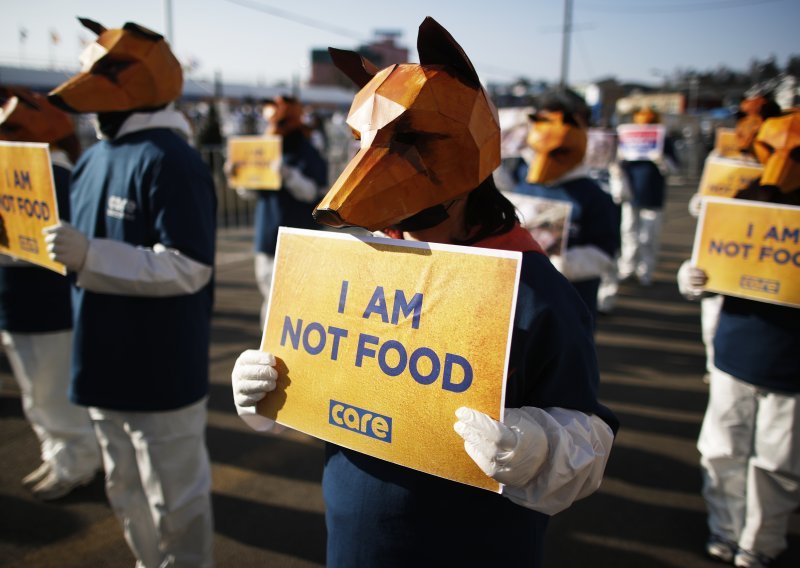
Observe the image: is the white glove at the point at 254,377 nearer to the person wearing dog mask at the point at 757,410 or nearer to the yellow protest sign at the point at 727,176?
the person wearing dog mask at the point at 757,410

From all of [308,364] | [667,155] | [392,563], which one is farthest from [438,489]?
[667,155]

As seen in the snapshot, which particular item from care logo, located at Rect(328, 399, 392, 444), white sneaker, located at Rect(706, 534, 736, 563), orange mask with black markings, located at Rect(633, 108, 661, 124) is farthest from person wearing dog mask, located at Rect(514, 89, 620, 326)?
orange mask with black markings, located at Rect(633, 108, 661, 124)

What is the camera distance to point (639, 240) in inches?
324

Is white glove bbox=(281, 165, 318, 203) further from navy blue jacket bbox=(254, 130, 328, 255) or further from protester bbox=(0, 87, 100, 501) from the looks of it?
protester bbox=(0, 87, 100, 501)

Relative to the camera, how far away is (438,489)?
1.39 meters

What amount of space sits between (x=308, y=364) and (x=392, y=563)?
1.76ft

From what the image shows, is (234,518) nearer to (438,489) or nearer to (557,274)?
(438,489)

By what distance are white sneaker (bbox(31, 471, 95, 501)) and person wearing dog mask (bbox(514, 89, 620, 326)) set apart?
3161 mm

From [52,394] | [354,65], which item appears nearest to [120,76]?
[354,65]

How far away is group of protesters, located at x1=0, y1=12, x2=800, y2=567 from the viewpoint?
128cm

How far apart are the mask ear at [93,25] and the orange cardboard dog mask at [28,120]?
0.86 metres

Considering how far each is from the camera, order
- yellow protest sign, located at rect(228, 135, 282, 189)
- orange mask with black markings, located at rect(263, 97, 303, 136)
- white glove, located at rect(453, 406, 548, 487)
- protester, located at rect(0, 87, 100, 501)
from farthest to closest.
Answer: orange mask with black markings, located at rect(263, 97, 303, 136), yellow protest sign, located at rect(228, 135, 282, 189), protester, located at rect(0, 87, 100, 501), white glove, located at rect(453, 406, 548, 487)

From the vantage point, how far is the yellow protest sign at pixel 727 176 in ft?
11.5

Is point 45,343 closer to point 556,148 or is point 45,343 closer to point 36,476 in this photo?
point 36,476
